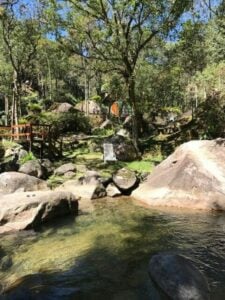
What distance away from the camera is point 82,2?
19219 millimetres

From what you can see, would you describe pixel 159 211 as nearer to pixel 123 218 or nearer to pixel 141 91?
pixel 123 218

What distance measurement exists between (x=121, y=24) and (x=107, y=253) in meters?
13.8

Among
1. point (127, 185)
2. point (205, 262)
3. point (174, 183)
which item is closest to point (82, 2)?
point (127, 185)

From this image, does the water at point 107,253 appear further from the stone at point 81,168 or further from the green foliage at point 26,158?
the green foliage at point 26,158

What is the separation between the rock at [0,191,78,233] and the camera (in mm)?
10438

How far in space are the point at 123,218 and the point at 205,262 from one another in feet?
13.6

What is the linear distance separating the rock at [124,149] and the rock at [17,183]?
6506 mm

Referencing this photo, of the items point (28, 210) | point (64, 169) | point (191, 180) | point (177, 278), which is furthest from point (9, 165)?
point (177, 278)

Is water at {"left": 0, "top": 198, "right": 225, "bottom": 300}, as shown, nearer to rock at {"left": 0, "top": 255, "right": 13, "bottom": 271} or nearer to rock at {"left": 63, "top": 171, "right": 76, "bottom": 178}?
rock at {"left": 0, "top": 255, "right": 13, "bottom": 271}

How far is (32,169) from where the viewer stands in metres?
16.8

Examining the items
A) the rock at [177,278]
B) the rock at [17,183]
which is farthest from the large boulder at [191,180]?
the rock at [177,278]

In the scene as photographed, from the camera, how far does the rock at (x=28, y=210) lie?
34.2 feet

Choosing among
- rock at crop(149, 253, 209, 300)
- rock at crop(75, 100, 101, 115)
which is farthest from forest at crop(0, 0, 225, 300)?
rock at crop(75, 100, 101, 115)

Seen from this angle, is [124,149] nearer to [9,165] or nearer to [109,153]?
[109,153]
